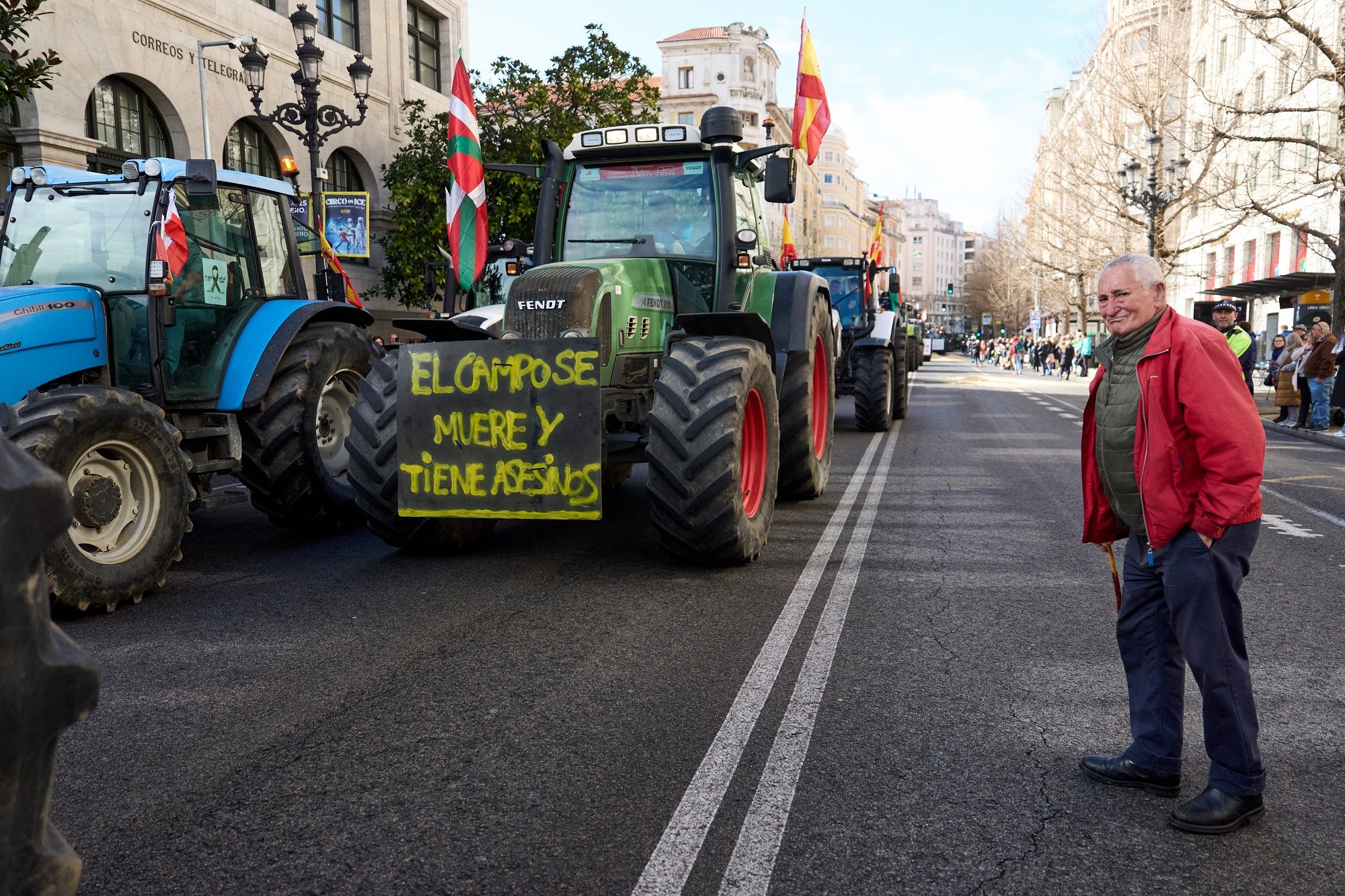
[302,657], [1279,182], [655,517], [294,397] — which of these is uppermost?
[1279,182]

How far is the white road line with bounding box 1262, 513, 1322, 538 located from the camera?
8.08 m

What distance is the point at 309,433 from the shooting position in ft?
24.2

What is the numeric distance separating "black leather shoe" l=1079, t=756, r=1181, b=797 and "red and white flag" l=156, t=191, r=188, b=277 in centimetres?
554

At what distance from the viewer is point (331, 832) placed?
10.5ft

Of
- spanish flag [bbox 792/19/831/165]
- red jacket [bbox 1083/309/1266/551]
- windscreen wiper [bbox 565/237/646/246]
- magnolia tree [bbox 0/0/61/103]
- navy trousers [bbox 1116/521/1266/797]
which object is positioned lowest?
navy trousers [bbox 1116/521/1266/797]

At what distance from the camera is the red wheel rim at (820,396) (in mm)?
9633

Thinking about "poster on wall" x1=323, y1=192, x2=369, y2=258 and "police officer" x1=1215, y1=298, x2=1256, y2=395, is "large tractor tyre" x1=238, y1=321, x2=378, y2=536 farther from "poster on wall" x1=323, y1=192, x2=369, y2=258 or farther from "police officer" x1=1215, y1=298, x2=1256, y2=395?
"poster on wall" x1=323, y1=192, x2=369, y2=258

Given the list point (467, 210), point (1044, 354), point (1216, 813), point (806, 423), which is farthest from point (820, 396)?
point (1044, 354)

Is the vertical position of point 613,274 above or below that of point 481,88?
below

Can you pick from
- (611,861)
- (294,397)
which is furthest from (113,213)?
(611,861)

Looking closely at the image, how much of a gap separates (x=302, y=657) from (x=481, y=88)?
1993 centimetres

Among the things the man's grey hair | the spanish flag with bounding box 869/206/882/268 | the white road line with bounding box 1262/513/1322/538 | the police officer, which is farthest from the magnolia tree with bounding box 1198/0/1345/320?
the man's grey hair

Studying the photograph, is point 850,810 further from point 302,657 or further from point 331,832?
point 302,657

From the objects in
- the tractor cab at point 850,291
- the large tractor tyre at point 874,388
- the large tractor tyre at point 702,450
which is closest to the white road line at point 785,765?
the large tractor tyre at point 702,450
